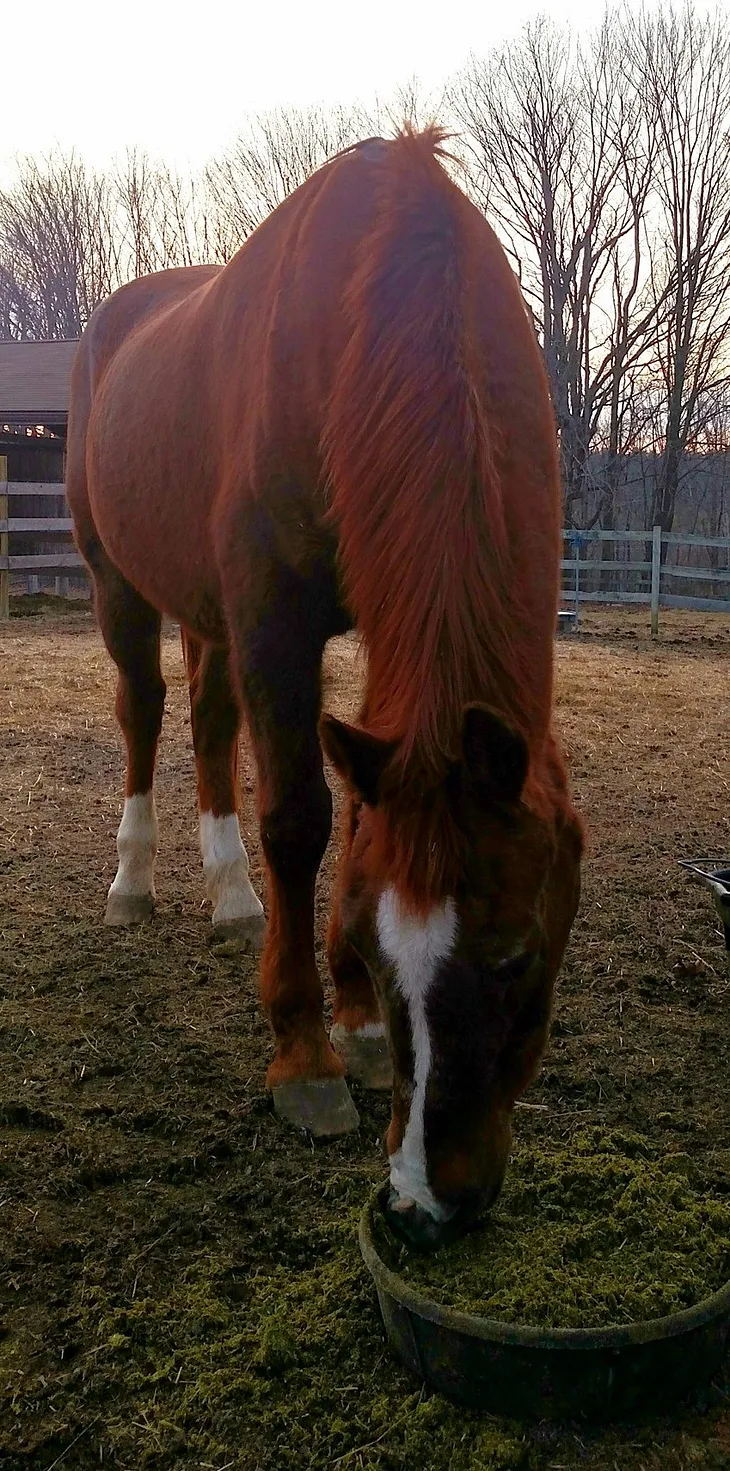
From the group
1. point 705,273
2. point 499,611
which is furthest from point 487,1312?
point 705,273

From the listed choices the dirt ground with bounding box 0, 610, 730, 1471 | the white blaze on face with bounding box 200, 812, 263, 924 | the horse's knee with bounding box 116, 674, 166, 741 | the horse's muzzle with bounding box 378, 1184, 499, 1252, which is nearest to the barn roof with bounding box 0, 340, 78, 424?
the horse's knee with bounding box 116, 674, 166, 741

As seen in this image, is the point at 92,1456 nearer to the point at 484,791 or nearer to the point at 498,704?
the point at 484,791

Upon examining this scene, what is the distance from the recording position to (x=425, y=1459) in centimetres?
143

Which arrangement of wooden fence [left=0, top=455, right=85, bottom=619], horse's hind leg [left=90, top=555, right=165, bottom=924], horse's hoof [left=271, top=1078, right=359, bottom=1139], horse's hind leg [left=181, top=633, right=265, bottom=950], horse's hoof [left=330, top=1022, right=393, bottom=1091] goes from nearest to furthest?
horse's hoof [left=271, top=1078, right=359, bottom=1139] < horse's hoof [left=330, top=1022, right=393, bottom=1091] < horse's hind leg [left=181, top=633, right=265, bottom=950] < horse's hind leg [left=90, top=555, right=165, bottom=924] < wooden fence [left=0, top=455, right=85, bottom=619]

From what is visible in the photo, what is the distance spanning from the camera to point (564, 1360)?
4.67 ft

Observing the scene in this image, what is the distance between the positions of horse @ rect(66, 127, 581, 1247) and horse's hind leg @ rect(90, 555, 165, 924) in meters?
0.87

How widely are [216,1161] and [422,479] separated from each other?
61.1 inches

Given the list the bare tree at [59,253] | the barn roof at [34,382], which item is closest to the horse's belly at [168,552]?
the barn roof at [34,382]

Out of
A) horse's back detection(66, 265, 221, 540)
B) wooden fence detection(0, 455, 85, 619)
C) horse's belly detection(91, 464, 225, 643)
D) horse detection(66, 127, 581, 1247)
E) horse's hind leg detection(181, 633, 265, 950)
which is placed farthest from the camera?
wooden fence detection(0, 455, 85, 619)

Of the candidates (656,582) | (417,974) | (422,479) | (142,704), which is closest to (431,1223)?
(417,974)

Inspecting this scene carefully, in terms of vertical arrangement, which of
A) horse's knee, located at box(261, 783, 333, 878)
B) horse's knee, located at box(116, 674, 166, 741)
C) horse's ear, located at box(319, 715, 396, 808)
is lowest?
horse's knee, located at box(261, 783, 333, 878)

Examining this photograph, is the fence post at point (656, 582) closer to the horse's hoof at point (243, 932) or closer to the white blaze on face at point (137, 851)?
the white blaze on face at point (137, 851)

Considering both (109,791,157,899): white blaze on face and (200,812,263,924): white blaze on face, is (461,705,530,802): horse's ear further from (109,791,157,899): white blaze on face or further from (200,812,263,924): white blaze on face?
(109,791,157,899): white blaze on face

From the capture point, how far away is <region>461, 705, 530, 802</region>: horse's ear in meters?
1.40
